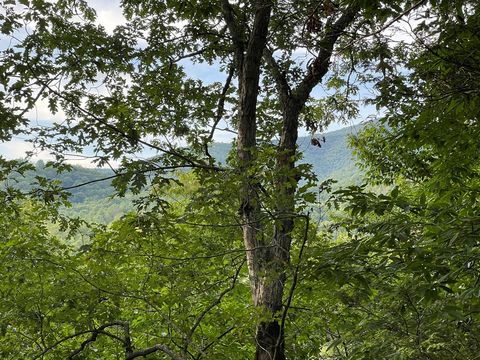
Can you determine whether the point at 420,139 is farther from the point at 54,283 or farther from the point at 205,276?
the point at 54,283

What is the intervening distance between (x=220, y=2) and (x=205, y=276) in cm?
378

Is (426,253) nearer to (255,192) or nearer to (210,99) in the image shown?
(255,192)

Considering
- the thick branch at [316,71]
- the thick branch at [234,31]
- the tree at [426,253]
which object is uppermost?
the thick branch at [234,31]

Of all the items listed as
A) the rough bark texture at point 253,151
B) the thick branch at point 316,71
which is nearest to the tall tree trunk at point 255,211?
the rough bark texture at point 253,151

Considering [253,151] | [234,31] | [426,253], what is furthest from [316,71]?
[426,253]

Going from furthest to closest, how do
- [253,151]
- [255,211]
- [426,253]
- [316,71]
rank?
[316,71] → [255,211] → [253,151] → [426,253]

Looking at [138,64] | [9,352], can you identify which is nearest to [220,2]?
[138,64]

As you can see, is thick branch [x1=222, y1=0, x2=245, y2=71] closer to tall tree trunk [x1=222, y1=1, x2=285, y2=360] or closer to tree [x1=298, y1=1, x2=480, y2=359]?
tall tree trunk [x1=222, y1=1, x2=285, y2=360]

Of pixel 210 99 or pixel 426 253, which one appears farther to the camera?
pixel 210 99

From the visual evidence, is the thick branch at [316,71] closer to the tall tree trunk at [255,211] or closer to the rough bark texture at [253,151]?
the rough bark texture at [253,151]

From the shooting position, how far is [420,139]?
4098 millimetres

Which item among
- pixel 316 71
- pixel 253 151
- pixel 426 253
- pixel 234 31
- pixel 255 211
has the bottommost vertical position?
pixel 426 253

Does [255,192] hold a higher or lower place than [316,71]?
lower

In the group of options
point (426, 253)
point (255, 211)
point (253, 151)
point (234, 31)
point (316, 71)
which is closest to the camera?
point (426, 253)
